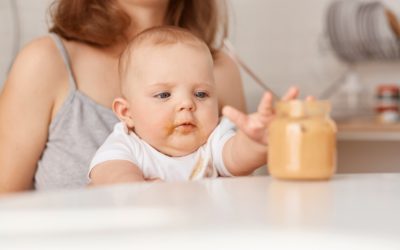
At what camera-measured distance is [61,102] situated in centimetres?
167

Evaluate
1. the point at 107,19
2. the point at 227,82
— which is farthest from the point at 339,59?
the point at 107,19

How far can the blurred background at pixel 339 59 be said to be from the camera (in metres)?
2.83

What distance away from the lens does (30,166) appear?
5.49 feet

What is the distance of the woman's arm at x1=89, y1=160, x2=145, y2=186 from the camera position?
1202mm

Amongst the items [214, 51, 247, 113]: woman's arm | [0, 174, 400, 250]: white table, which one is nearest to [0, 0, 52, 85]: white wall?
[214, 51, 247, 113]: woman's arm

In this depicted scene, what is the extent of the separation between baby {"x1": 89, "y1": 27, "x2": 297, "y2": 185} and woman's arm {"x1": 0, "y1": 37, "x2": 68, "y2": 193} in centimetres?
29

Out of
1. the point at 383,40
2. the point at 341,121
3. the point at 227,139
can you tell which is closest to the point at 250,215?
the point at 227,139

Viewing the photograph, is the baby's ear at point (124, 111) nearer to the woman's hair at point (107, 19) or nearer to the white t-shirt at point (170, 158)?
the white t-shirt at point (170, 158)

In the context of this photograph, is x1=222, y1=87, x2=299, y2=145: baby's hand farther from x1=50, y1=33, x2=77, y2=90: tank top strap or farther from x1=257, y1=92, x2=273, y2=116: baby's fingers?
x1=50, y1=33, x2=77, y2=90: tank top strap

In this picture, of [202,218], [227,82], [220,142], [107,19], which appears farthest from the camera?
[227,82]

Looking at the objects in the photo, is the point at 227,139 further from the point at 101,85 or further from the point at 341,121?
the point at 341,121

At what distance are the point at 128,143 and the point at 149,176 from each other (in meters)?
0.08

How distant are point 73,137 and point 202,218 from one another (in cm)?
109

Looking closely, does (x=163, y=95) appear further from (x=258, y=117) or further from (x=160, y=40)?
(x=258, y=117)
